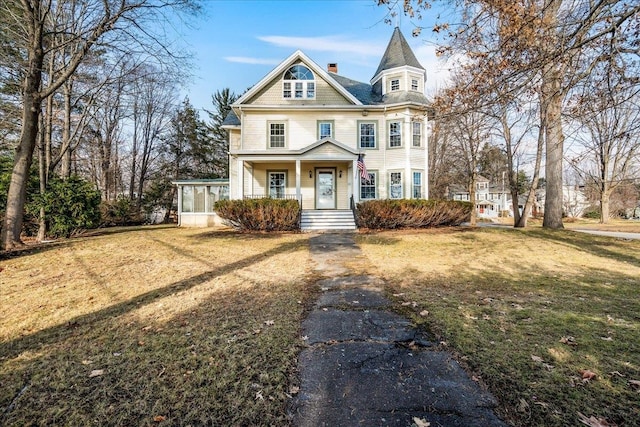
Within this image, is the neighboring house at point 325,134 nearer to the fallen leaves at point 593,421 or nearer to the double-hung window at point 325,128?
the double-hung window at point 325,128

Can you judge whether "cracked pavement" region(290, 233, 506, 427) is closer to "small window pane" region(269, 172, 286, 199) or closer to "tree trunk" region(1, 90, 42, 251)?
"tree trunk" region(1, 90, 42, 251)

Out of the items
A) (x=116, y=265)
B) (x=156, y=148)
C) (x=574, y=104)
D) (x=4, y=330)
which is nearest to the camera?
(x=4, y=330)

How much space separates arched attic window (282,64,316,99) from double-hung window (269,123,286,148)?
1704mm

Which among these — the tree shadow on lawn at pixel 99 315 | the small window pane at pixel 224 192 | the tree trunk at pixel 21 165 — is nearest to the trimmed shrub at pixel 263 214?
the small window pane at pixel 224 192

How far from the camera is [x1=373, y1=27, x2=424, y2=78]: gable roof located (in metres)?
17.4

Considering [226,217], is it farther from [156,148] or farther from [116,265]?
[156,148]

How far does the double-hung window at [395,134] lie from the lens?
54.7 ft

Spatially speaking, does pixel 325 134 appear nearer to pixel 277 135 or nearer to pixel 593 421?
pixel 277 135

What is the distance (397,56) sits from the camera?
17.7 m

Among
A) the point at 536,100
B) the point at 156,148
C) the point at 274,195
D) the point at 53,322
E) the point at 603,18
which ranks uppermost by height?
the point at 156,148

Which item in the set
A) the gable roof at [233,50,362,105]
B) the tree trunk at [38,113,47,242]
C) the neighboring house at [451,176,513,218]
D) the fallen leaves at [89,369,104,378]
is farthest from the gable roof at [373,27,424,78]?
the neighboring house at [451,176,513,218]

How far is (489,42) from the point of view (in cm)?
461

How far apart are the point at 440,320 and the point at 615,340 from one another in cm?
167

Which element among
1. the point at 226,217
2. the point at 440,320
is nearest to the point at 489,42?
the point at 440,320
